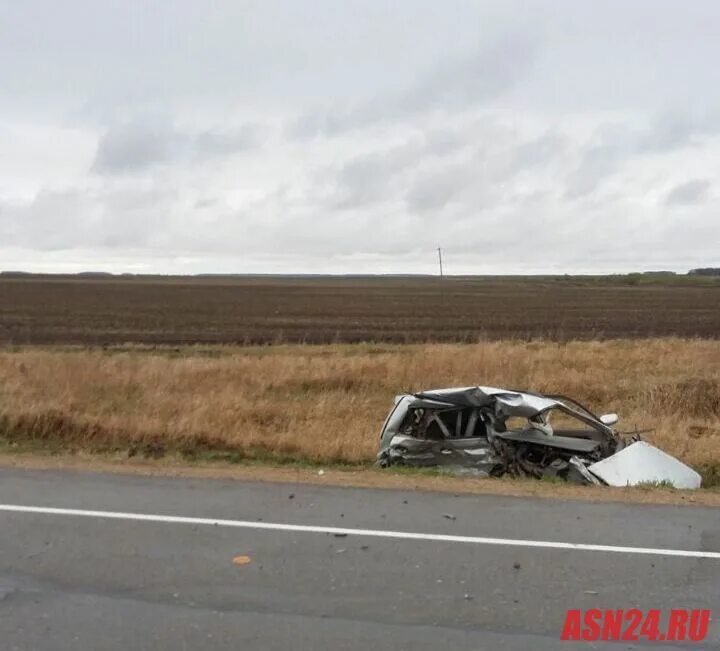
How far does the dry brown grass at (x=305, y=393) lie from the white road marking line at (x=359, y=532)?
13.5ft

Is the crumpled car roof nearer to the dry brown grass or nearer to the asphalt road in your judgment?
the asphalt road

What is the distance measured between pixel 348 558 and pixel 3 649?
7.39 feet

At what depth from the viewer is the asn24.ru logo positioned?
430 centimetres

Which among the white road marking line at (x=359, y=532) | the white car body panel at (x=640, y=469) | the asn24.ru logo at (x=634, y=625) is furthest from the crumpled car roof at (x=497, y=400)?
the asn24.ru logo at (x=634, y=625)

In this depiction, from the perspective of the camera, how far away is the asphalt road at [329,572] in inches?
169

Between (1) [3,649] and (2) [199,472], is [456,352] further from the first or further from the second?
(1) [3,649]

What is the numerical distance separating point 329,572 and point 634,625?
6.16 feet

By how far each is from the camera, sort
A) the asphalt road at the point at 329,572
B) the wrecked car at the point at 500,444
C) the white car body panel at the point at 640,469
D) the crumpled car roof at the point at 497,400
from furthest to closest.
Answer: the crumpled car roof at the point at 497,400
the wrecked car at the point at 500,444
the white car body panel at the point at 640,469
the asphalt road at the point at 329,572

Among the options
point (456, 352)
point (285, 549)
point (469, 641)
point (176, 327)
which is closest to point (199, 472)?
point (285, 549)

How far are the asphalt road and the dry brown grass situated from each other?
4.05 metres

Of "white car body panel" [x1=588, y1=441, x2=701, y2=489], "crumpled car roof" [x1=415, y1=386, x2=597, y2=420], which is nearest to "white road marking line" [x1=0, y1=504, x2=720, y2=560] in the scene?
"white car body panel" [x1=588, y1=441, x2=701, y2=489]

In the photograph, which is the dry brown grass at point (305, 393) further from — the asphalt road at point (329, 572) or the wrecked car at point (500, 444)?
the asphalt road at point (329, 572)

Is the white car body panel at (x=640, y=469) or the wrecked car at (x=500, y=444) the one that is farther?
the wrecked car at (x=500, y=444)

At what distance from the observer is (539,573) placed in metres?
5.23
